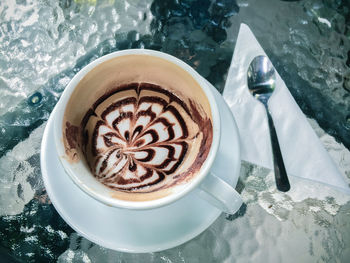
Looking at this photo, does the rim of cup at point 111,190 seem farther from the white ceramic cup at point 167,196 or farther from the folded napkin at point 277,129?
the folded napkin at point 277,129

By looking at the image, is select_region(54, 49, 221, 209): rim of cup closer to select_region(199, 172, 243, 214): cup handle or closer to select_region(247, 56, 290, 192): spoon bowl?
select_region(199, 172, 243, 214): cup handle

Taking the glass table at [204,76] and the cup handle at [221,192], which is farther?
the glass table at [204,76]

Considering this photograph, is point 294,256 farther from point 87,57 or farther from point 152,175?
point 87,57

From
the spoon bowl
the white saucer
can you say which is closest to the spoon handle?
the spoon bowl

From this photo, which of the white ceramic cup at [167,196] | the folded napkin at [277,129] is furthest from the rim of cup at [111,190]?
the folded napkin at [277,129]

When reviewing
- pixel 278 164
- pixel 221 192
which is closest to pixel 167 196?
pixel 221 192

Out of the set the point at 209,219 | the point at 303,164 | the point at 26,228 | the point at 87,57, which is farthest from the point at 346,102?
the point at 26,228

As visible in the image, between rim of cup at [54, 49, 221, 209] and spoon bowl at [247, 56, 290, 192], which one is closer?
rim of cup at [54, 49, 221, 209]
